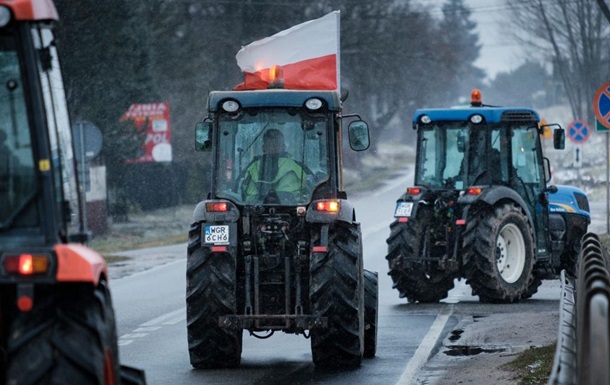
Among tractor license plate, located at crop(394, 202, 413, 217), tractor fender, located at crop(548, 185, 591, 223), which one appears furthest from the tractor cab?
tractor fender, located at crop(548, 185, 591, 223)

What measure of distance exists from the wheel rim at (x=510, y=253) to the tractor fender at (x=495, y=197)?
13.4 inches

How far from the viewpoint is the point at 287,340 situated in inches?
634

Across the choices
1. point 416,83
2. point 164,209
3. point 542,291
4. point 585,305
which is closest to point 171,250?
point 542,291

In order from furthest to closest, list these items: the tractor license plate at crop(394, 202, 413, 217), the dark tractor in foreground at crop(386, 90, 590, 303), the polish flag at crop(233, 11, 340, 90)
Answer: the tractor license plate at crop(394, 202, 413, 217) → the dark tractor in foreground at crop(386, 90, 590, 303) → the polish flag at crop(233, 11, 340, 90)

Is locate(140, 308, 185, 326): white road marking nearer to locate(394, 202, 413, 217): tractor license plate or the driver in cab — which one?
locate(394, 202, 413, 217): tractor license plate

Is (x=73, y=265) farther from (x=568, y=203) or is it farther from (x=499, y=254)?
(x=568, y=203)

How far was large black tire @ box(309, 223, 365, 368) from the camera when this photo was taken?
1284 centimetres

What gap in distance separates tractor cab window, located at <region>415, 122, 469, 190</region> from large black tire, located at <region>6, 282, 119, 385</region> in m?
13.3

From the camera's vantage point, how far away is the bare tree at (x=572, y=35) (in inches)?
2938

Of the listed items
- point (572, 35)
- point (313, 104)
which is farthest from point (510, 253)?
point (572, 35)

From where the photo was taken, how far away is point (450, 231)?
776 inches

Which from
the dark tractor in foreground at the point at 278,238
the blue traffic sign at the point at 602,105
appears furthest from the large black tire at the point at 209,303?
the blue traffic sign at the point at 602,105

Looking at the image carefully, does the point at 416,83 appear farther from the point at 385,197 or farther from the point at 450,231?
the point at 450,231

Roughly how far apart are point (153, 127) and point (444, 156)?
23.6 m
